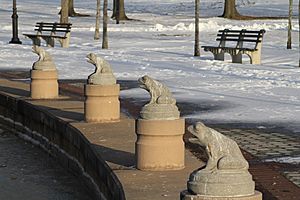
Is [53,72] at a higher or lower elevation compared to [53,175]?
higher

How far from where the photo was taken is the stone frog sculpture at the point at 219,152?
21.4 feet

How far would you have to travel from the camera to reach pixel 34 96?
16.2 m

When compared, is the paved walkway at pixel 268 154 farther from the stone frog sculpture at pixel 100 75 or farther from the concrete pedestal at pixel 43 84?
the concrete pedestal at pixel 43 84

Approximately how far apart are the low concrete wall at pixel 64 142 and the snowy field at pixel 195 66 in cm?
230

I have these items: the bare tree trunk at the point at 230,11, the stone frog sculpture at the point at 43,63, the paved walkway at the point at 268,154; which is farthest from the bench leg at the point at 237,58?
the bare tree trunk at the point at 230,11

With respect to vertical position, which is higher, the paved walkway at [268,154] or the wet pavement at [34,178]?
the paved walkway at [268,154]

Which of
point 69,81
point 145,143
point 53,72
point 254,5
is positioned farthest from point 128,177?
point 254,5

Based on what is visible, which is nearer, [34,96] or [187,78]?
[34,96]

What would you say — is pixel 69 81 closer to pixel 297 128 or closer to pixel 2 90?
pixel 2 90

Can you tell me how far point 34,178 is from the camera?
40.0 ft

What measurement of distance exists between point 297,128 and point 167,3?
71.6 metres

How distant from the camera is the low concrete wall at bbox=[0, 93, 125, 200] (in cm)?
1011

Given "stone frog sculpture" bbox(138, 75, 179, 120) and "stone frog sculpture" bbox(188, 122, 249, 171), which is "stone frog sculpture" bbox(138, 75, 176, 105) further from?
"stone frog sculpture" bbox(188, 122, 249, 171)

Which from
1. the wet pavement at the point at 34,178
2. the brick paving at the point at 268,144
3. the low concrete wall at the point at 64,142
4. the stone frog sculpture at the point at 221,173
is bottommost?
the wet pavement at the point at 34,178
